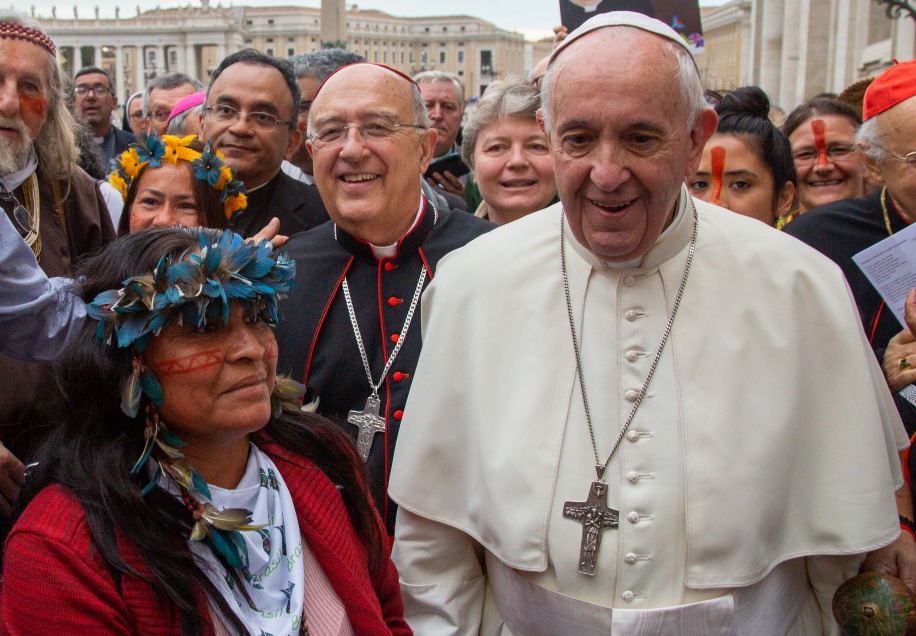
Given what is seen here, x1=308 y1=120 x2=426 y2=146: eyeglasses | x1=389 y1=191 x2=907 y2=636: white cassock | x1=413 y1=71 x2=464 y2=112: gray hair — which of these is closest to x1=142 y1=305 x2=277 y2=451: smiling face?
x1=389 y1=191 x2=907 y2=636: white cassock

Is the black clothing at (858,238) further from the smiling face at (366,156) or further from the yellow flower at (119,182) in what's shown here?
the yellow flower at (119,182)

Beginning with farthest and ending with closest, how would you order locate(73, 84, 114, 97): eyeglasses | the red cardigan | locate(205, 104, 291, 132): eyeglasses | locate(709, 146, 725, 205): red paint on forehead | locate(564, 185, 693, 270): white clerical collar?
locate(73, 84, 114, 97): eyeglasses → locate(205, 104, 291, 132): eyeglasses → locate(709, 146, 725, 205): red paint on forehead → locate(564, 185, 693, 270): white clerical collar → the red cardigan

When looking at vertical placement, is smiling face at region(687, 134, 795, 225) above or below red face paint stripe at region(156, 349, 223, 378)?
above

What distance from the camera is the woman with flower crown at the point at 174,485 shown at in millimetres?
1888

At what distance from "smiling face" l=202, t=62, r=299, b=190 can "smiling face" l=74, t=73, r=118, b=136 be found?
16.7ft

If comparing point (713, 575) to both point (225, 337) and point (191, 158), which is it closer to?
point (225, 337)

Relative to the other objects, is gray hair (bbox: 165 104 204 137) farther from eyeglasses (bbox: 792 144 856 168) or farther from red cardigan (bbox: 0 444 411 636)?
red cardigan (bbox: 0 444 411 636)

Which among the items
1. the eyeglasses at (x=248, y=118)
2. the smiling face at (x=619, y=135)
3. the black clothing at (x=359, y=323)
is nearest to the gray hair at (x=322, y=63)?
the eyeglasses at (x=248, y=118)

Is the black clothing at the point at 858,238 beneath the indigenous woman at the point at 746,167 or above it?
beneath

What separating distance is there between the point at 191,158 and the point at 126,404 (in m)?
1.70

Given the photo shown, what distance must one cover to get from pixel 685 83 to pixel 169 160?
2056mm

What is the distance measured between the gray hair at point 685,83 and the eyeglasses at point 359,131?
987 mm

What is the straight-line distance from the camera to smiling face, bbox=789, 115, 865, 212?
4.51m

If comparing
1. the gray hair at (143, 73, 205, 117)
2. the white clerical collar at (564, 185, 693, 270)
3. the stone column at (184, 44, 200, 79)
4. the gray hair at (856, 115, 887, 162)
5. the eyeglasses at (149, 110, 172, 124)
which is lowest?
the white clerical collar at (564, 185, 693, 270)
